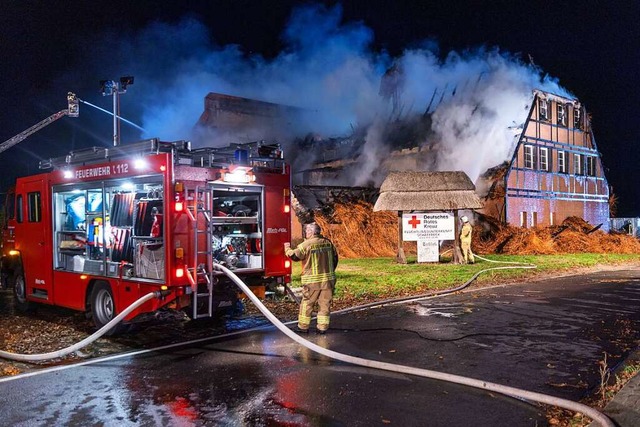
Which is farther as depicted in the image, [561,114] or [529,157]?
[561,114]

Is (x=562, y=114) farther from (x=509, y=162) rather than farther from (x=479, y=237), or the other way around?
(x=479, y=237)

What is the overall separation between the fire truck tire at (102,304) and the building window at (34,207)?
7.30 ft

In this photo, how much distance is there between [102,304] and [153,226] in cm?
194

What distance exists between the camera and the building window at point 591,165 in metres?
31.7

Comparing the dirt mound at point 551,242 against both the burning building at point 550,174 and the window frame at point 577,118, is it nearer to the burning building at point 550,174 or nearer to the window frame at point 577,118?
the burning building at point 550,174

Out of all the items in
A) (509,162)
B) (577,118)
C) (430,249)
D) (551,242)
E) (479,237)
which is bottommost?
(551,242)

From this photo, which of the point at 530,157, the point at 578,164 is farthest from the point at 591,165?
the point at 530,157

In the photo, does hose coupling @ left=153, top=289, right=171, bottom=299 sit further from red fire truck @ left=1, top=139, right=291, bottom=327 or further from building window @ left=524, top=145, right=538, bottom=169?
building window @ left=524, top=145, right=538, bottom=169

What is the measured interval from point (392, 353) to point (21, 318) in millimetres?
7227

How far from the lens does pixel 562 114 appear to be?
1178 inches

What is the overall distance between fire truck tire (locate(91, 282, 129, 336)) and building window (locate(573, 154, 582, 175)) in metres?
28.4

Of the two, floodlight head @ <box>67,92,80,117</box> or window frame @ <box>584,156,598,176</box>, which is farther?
window frame @ <box>584,156,598,176</box>

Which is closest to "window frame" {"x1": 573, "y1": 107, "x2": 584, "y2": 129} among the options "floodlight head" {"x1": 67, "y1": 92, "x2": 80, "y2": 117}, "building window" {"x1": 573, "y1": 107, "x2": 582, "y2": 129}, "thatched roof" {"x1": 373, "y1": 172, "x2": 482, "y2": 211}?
"building window" {"x1": 573, "y1": 107, "x2": 582, "y2": 129}

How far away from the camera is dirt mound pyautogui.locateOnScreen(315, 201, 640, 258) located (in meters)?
22.8
